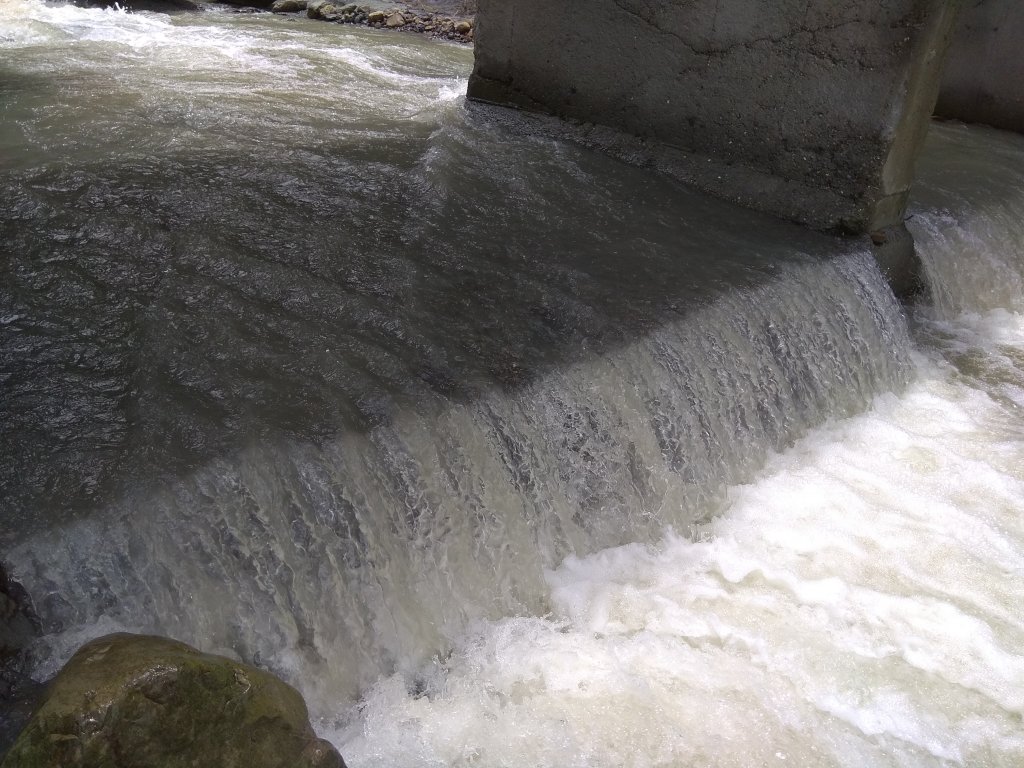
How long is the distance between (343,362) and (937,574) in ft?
7.40

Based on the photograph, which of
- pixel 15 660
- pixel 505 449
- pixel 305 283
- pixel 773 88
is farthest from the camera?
pixel 773 88

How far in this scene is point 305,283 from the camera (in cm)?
368

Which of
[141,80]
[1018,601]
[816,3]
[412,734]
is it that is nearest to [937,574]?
[1018,601]

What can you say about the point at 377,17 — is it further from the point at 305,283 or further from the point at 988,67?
the point at 305,283

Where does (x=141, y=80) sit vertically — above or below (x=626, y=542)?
above

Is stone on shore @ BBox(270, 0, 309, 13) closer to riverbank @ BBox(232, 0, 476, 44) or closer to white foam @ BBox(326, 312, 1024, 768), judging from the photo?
riverbank @ BBox(232, 0, 476, 44)

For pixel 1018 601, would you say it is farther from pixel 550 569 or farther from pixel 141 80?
pixel 141 80

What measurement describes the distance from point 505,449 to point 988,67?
6198 millimetres

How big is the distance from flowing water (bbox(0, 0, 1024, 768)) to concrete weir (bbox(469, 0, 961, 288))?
0.91ft

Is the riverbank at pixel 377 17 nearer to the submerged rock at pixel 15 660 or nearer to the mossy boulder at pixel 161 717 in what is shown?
the submerged rock at pixel 15 660

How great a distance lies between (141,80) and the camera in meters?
6.18

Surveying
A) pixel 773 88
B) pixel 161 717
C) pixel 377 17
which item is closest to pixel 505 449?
pixel 161 717

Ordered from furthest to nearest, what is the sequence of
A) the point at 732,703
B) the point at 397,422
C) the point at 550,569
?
1. the point at 550,569
2. the point at 397,422
3. the point at 732,703

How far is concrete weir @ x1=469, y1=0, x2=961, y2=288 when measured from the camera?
14.7 feet
